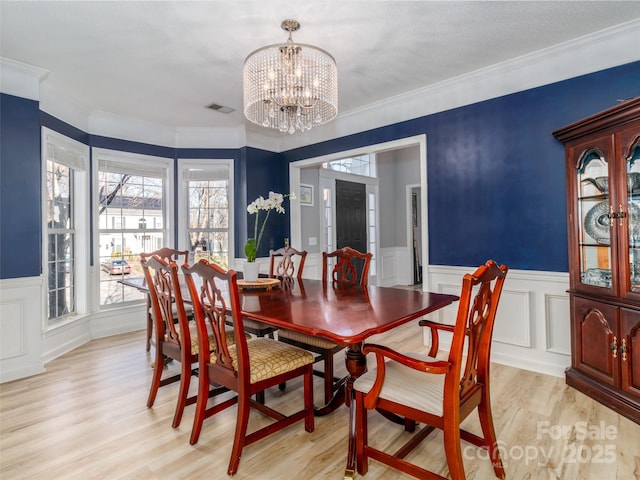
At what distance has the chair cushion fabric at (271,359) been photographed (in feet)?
6.12

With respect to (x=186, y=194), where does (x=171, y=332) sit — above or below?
below

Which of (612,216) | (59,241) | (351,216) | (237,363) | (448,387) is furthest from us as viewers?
(351,216)

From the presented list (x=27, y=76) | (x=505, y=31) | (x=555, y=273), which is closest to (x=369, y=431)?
(x=555, y=273)

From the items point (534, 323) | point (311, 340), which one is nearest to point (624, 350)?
point (534, 323)

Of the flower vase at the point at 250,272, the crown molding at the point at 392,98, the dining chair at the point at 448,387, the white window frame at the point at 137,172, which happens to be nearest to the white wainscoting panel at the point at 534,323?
the dining chair at the point at 448,387

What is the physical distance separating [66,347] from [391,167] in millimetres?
6292

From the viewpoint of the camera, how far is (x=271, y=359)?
195 cm

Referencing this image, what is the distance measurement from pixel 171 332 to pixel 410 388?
1562 mm

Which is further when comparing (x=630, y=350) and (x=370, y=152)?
(x=370, y=152)

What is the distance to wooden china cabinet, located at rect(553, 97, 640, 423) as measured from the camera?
2240mm

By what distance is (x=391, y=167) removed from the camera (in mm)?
7566

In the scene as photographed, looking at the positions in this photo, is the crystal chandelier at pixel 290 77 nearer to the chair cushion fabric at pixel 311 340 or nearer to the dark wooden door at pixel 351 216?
the chair cushion fabric at pixel 311 340

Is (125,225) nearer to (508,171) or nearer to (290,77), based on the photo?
(290,77)

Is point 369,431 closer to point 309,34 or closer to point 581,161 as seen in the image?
point 581,161
